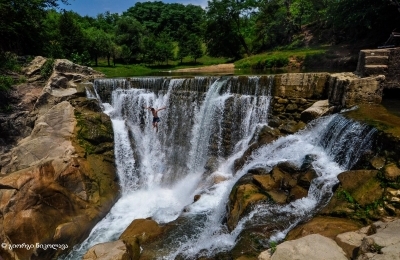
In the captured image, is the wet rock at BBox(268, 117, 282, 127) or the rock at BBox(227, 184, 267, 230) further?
the wet rock at BBox(268, 117, 282, 127)

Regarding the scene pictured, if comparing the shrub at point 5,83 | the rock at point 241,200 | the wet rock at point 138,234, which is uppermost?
the shrub at point 5,83

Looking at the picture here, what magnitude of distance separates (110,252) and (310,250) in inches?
186

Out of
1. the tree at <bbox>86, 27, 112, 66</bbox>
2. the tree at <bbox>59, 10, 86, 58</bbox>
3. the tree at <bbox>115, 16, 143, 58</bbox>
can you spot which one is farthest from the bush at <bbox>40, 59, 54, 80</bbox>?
the tree at <bbox>115, 16, 143, 58</bbox>

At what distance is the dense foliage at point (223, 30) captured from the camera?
1708 cm

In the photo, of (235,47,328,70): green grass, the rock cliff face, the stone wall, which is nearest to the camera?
the rock cliff face

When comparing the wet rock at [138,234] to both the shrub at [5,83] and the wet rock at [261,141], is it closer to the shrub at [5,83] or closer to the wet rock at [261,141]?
the wet rock at [261,141]

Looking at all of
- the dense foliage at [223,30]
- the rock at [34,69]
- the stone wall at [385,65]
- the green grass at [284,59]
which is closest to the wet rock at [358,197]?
the stone wall at [385,65]

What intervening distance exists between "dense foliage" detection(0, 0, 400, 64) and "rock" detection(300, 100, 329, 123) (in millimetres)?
8677

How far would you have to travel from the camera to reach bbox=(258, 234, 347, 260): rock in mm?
4535

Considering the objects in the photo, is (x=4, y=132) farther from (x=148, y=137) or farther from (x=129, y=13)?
(x=129, y=13)

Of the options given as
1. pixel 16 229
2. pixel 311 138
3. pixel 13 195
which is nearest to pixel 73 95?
pixel 13 195

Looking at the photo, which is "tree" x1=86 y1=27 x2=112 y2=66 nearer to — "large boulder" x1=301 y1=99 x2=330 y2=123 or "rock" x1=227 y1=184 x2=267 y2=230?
"large boulder" x1=301 y1=99 x2=330 y2=123

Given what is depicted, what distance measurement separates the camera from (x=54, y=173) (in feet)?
32.5

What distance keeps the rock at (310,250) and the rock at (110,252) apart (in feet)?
12.0
